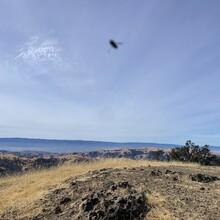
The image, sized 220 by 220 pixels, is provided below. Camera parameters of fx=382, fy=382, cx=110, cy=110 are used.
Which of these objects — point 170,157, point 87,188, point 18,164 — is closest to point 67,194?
point 87,188

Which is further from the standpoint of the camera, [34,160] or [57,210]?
[34,160]

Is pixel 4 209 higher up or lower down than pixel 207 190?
lower down

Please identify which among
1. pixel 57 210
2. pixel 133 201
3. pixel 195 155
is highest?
pixel 195 155

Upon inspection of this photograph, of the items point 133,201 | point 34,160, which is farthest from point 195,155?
point 34,160

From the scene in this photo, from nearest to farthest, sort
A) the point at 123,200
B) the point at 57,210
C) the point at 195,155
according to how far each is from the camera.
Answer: the point at 123,200, the point at 57,210, the point at 195,155

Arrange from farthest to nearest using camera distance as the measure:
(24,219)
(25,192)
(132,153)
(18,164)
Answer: (132,153) → (18,164) → (25,192) → (24,219)

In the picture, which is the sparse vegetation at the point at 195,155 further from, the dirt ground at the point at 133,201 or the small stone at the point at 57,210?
the small stone at the point at 57,210

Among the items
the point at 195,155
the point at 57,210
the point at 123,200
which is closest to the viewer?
the point at 123,200

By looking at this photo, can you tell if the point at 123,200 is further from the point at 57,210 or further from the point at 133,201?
the point at 57,210

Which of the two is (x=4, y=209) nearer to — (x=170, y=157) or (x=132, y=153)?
(x=170, y=157)
